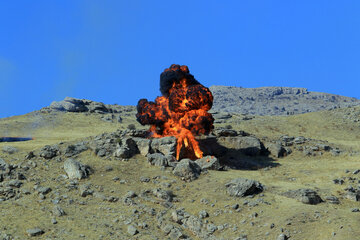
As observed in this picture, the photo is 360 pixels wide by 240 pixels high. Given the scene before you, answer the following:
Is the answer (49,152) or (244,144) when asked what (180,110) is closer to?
(244,144)

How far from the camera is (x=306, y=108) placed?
16825 centimetres

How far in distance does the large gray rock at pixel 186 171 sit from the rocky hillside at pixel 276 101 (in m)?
126

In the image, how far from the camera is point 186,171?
4000 cm

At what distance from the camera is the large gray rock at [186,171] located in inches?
1565

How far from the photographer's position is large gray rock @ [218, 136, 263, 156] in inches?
2069

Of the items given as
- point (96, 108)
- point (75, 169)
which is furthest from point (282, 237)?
point (96, 108)

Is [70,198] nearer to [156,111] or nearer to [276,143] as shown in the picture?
[156,111]

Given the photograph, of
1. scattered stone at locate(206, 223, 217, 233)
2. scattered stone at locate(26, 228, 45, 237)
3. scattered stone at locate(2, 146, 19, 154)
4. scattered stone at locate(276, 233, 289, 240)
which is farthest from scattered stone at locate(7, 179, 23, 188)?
scattered stone at locate(276, 233, 289, 240)

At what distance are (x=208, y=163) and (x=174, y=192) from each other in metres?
6.82

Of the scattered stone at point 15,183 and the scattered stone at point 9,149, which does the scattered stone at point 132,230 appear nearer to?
the scattered stone at point 15,183

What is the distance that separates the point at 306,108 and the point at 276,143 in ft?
386

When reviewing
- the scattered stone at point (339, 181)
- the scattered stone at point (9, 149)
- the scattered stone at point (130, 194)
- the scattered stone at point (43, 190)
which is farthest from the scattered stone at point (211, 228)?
the scattered stone at point (9, 149)

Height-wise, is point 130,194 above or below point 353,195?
above

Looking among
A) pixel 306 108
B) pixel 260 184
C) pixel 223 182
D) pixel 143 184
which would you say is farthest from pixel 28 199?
pixel 306 108
